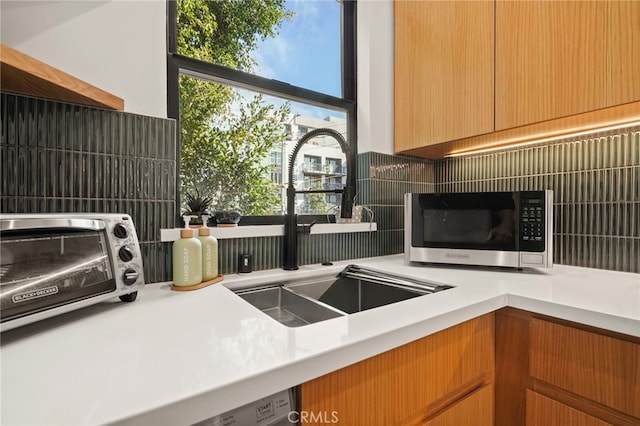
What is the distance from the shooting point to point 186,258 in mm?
851

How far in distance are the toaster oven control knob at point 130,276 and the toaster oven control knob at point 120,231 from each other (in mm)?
86


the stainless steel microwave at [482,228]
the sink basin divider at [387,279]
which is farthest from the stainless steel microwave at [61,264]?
the stainless steel microwave at [482,228]

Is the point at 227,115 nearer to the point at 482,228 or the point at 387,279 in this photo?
the point at 387,279

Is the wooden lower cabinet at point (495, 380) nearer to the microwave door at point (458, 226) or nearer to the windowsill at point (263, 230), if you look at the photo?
the microwave door at point (458, 226)

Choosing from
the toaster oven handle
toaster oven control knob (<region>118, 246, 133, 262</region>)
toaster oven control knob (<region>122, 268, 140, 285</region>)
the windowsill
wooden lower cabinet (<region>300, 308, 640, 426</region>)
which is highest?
the toaster oven handle

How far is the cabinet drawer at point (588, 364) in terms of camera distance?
636 mm

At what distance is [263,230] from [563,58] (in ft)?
3.73

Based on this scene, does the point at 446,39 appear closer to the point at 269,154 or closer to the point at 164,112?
the point at 269,154

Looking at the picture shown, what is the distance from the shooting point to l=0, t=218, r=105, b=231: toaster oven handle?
53 cm

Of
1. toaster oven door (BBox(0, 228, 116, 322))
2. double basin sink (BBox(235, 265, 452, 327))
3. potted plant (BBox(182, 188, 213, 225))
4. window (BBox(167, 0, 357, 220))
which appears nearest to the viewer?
toaster oven door (BBox(0, 228, 116, 322))

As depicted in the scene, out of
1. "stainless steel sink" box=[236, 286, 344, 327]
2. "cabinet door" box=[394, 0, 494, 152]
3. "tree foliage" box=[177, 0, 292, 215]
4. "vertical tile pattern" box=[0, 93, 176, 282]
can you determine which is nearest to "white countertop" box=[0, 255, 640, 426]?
"stainless steel sink" box=[236, 286, 344, 327]

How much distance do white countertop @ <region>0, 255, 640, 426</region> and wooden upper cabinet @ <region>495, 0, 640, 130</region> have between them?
0.56m

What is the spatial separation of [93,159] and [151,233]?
0.27 meters

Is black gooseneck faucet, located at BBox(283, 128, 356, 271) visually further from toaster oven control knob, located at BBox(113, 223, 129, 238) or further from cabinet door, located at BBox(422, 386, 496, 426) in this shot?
cabinet door, located at BBox(422, 386, 496, 426)
